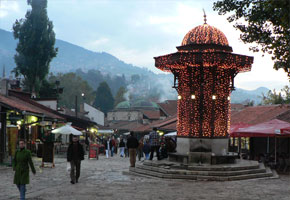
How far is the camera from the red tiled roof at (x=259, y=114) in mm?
28323

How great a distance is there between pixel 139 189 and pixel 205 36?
8640 mm

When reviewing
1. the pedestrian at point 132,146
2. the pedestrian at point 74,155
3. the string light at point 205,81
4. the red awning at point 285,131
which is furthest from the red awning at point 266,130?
the pedestrian at point 74,155

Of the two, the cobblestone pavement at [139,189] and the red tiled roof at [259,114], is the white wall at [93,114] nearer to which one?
the red tiled roof at [259,114]

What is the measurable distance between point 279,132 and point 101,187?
8879 mm

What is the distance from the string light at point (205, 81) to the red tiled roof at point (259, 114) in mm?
9974

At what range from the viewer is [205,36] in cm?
1870

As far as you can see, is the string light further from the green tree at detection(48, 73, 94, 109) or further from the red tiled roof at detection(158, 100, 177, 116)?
the green tree at detection(48, 73, 94, 109)

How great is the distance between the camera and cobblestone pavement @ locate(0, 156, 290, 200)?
11.2 metres

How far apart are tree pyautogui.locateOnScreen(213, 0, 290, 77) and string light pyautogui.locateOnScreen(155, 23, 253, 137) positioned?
15.4 ft

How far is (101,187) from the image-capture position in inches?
508

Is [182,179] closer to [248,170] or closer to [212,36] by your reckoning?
[248,170]

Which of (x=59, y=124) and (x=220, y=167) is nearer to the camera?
(x=220, y=167)

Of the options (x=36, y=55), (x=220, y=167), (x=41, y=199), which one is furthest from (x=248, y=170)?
(x=36, y=55)

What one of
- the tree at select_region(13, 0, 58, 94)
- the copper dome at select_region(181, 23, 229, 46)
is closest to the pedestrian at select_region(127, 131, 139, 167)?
the copper dome at select_region(181, 23, 229, 46)
